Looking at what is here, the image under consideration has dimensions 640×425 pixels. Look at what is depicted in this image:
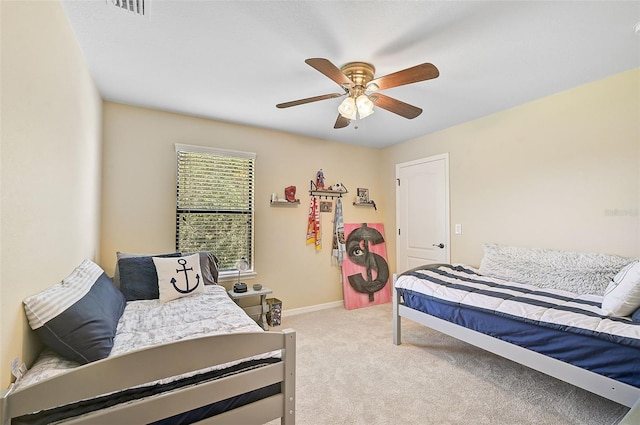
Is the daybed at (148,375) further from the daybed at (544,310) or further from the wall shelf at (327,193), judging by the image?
the wall shelf at (327,193)

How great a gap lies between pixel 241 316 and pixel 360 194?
294cm

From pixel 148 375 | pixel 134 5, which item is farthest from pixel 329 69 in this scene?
pixel 148 375

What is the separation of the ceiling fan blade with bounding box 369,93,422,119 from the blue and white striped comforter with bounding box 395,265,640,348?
1.58 metres

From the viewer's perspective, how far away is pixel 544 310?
193 centimetres

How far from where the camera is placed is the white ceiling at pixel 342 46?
163cm

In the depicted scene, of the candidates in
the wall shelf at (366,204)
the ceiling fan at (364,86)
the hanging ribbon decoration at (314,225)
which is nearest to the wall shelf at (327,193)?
the hanging ribbon decoration at (314,225)

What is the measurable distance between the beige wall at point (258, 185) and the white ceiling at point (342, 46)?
1.27 ft

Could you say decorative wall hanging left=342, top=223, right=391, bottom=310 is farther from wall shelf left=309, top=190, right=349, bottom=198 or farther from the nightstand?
the nightstand

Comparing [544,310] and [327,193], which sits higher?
[327,193]

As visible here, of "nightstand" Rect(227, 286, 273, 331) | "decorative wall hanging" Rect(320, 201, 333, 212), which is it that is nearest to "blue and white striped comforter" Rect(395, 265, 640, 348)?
"nightstand" Rect(227, 286, 273, 331)

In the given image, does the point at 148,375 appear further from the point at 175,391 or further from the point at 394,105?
the point at 394,105

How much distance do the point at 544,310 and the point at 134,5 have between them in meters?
3.19

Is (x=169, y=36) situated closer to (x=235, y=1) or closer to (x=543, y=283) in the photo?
(x=235, y=1)

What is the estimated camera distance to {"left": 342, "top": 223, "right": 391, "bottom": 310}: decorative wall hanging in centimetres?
420
